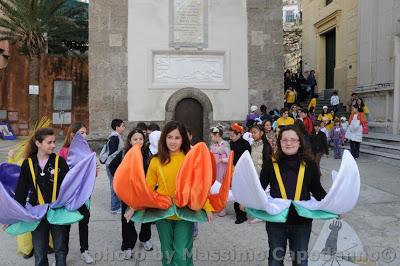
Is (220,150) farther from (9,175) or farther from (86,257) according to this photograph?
(9,175)

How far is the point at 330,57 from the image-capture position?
2403 cm

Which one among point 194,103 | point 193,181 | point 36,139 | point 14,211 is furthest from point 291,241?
point 194,103

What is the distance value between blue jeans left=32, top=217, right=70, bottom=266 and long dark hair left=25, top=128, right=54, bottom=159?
2.09ft

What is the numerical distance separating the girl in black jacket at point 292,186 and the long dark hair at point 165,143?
30.2 inches

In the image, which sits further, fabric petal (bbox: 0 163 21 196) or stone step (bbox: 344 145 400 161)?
stone step (bbox: 344 145 400 161)

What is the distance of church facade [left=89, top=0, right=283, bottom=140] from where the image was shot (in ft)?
44.0

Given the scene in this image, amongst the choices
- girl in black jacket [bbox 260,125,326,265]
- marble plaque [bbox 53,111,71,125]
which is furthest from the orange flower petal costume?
marble plaque [bbox 53,111,71,125]

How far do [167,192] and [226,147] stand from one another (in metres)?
3.19

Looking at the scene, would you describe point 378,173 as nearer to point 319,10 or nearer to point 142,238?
point 142,238

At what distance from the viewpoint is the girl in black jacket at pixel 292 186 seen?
3312 mm

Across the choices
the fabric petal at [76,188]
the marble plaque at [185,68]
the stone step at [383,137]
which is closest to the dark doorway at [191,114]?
the marble plaque at [185,68]

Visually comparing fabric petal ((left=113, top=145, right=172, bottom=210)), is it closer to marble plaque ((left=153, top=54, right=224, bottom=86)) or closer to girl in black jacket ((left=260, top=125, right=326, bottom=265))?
girl in black jacket ((left=260, top=125, right=326, bottom=265))

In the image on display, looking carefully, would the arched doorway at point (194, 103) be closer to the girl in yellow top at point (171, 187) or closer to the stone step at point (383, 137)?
the stone step at point (383, 137)

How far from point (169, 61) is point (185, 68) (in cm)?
56
